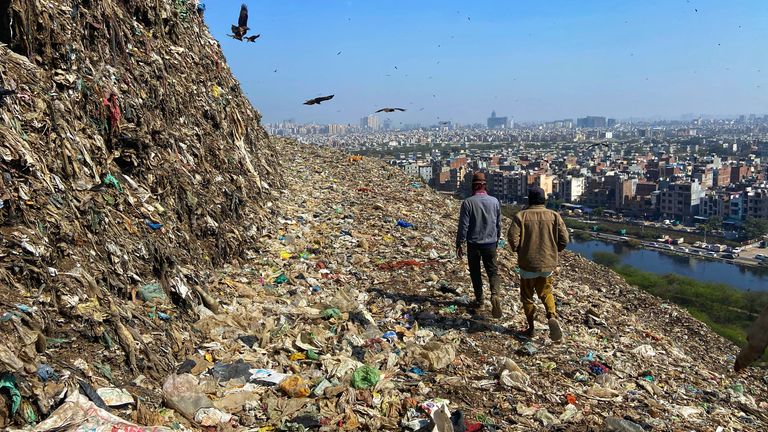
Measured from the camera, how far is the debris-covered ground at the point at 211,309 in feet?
8.25

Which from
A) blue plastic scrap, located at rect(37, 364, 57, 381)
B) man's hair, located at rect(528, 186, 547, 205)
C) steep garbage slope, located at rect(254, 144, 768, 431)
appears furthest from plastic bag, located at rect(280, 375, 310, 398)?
man's hair, located at rect(528, 186, 547, 205)

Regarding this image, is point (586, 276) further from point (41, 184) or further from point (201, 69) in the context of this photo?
point (41, 184)

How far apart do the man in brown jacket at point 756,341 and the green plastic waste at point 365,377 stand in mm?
1664

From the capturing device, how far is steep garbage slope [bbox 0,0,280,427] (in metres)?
2.63

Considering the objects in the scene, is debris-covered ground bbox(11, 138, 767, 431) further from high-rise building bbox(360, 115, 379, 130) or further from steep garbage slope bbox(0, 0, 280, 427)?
high-rise building bbox(360, 115, 379, 130)

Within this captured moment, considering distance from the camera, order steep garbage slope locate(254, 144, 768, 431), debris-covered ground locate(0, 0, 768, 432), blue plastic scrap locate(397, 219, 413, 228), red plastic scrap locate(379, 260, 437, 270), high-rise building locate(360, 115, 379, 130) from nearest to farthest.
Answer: debris-covered ground locate(0, 0, 768, 432) → steep garbage slope locate(254, 144, 768, 431) → red plastic scrap locate(379, 260, 437, 270) → blue plastic scrap locate(397, 219, 413, 228) → high-rise building locate(360, 115, 379, 130)

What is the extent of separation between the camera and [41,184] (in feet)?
10.6

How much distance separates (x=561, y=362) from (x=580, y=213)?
43360mm

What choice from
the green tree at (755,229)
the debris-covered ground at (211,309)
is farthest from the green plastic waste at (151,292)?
the green tree at (755,229)

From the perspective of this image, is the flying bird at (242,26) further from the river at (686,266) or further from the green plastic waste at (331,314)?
the river at (686,266)

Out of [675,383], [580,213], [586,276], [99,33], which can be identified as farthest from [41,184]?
[580,213]

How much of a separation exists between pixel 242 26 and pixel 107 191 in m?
3.66

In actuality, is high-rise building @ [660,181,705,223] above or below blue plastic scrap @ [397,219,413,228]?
below

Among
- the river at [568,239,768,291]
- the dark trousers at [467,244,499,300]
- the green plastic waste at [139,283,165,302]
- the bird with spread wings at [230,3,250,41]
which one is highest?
the bird with spread wings at [230,3,250,41]
